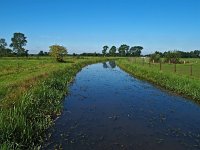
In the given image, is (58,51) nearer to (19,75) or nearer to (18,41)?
(19,75)

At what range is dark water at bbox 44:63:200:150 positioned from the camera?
11.3 meters

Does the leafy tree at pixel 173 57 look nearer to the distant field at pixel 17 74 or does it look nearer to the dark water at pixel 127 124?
the distant field at pixel 17 74

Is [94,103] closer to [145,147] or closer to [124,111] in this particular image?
[124,111]

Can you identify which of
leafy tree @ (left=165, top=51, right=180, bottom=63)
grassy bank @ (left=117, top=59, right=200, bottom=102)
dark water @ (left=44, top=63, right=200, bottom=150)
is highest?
leafy tree @ (left=165, top=51, right=180, bottom=63)

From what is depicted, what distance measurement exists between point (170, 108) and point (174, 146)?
7.77 metres

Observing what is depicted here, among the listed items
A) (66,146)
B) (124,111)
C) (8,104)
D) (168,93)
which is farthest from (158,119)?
(168,93)

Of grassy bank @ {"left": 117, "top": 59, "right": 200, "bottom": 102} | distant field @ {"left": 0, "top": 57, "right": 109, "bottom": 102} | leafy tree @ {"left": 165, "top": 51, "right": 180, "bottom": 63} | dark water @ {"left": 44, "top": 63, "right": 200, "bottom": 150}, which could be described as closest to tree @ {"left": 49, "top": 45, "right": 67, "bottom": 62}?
distant field @ {"left": 0, "top": 57, "right": 109, "bottom": 102}

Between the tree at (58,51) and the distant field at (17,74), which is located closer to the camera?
the distant field at (17,74)

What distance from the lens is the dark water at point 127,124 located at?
11.3 metres

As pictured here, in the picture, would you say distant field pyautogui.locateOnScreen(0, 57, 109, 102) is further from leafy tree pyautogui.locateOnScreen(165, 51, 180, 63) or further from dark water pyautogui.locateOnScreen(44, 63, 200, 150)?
leafy tree pyautogui.locateOnScreen(165, 51, 180, 63)

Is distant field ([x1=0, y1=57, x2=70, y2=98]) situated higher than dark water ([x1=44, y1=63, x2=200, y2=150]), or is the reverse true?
distant field ([x1=0, y1=57, x2=70, y2=98])

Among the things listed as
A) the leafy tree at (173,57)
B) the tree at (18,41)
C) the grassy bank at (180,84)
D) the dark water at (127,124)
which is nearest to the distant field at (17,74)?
the dark water at (127,124)

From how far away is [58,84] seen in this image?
985 inches

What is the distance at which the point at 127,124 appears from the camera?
47.3 feet
